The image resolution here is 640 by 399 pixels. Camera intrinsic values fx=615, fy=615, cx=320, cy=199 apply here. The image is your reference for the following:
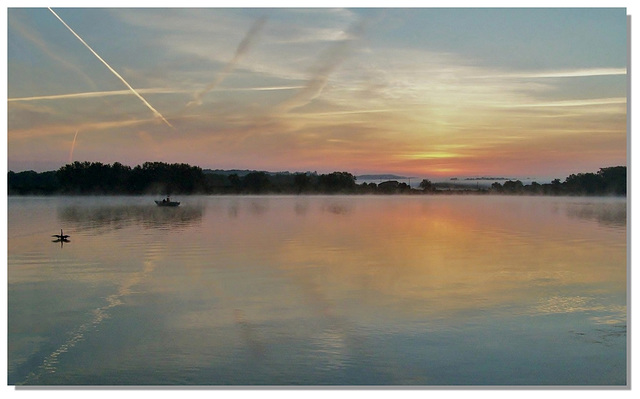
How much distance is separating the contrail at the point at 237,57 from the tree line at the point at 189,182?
2.81 metres

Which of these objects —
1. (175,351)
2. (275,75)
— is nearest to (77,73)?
(275,75)

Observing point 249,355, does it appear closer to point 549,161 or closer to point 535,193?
point 549,161

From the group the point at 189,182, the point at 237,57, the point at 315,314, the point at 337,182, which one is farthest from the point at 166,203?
the point at 315,314

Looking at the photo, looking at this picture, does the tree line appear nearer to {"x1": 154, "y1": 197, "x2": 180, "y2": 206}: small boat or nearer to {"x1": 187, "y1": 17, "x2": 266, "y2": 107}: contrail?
{"x1": 187, "y1": 17, "x2": 266, "y2": 107}: contrail

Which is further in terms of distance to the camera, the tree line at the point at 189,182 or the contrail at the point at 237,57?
the tree line at the point at 189,182

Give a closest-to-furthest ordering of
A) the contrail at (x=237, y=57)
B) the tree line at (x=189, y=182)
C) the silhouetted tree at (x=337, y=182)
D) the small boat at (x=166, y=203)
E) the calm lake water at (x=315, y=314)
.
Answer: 1. the calm lake water at (x=315, y=314)
2. the contrail at (x=237, y=57)
3. the tree line at (x=189, y=182)
4. the silhouetted tree at (x=337, y=182)
5. the small boat at (x=166, y=203)

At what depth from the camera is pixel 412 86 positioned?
432 inches

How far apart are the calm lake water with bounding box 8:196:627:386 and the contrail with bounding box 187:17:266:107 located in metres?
3.32

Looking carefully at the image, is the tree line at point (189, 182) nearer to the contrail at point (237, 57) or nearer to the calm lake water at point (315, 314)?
the calm lake water at point (315, 314)

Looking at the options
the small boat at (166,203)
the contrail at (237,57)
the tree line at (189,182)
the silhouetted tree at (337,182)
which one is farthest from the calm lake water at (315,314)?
the small boat at (166,203)

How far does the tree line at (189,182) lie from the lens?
1095 centimetres

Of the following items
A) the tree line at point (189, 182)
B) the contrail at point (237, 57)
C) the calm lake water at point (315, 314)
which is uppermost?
the contrail at point (237, 57)

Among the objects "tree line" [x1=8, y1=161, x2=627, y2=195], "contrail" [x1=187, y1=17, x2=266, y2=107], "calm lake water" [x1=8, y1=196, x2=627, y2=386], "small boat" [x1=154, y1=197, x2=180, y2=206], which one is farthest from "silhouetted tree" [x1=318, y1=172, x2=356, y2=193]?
"small boat" [x1=154, y1=197, x2=180, y2=206]

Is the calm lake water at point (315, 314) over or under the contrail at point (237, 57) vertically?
under
